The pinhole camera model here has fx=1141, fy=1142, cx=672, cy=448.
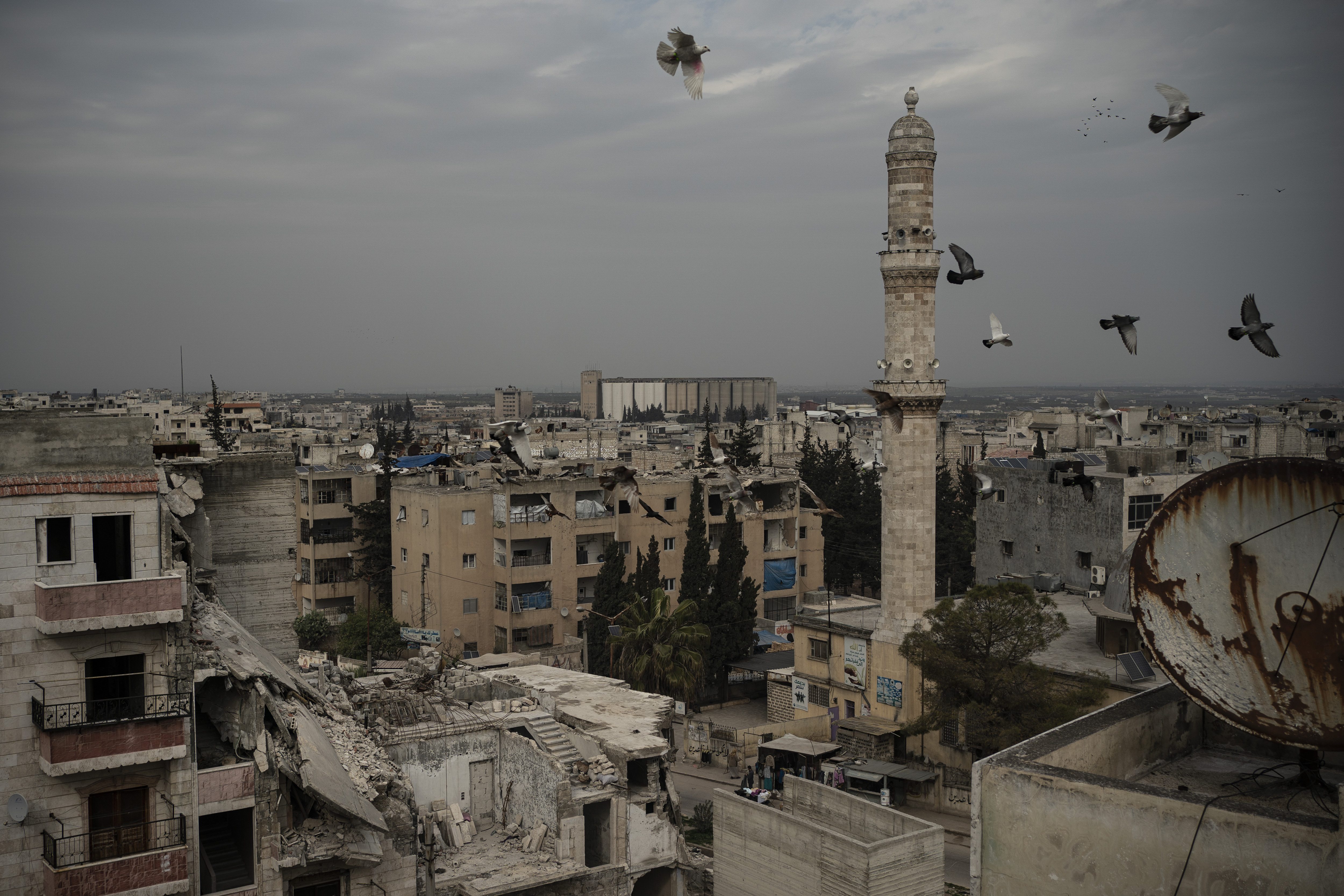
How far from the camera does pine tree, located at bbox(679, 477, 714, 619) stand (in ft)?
116

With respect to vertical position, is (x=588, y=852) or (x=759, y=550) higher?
(x=759, y=550)

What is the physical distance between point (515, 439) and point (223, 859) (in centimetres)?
776

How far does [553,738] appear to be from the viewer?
20.8 m

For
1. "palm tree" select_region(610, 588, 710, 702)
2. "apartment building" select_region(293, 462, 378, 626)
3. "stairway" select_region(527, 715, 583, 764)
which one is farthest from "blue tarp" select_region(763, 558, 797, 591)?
"stairway" select_region(527, 715, 583, 764)

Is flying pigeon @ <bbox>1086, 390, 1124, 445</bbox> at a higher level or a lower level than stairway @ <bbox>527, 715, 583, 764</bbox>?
higher

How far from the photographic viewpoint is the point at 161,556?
1312 centimetres

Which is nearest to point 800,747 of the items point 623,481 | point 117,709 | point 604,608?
point 604,608

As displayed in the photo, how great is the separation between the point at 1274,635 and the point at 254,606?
1656 centimetres

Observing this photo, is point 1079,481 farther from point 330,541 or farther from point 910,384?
point 330,541

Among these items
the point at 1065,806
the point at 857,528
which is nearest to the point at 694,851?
the point at 1065,806

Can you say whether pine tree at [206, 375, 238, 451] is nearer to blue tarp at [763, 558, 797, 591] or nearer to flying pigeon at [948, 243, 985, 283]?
blue tarp at [763, 558, 797, 591]

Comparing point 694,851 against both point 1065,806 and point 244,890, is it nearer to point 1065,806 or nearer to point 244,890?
point 244,890

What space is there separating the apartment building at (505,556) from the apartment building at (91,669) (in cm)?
2193

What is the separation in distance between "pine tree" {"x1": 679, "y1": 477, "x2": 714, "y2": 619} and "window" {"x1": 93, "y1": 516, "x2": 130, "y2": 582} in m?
22.7
